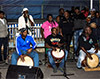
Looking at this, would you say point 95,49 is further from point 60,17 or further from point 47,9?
point 47,9

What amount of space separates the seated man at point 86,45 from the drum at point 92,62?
5.8 inches

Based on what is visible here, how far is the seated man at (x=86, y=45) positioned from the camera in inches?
277

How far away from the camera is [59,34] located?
7.42 meters

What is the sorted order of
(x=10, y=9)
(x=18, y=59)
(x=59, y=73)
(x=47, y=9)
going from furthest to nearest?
(x=47, y=9), (x=10, y=9), (x=59, y=73), (x=18, y=59)

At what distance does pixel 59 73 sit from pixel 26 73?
1.88 m

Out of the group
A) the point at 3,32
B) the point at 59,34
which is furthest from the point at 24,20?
the point at 59,34

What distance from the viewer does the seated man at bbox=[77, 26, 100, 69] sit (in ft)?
23.1

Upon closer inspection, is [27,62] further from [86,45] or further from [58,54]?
[86,45]

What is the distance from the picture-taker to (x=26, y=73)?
4.97m

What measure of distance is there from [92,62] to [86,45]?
0.59 metres

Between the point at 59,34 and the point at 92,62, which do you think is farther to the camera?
the point at 59,34

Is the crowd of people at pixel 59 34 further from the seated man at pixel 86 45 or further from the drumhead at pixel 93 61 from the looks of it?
the drumhead at pixel 93 61

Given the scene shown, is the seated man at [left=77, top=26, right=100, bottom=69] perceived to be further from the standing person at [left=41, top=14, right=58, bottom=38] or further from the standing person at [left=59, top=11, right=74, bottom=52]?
the standing person at [left=41, top=14, right=58, bottom=38]

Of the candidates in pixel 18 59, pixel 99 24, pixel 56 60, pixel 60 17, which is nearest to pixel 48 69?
pixel 56 60
